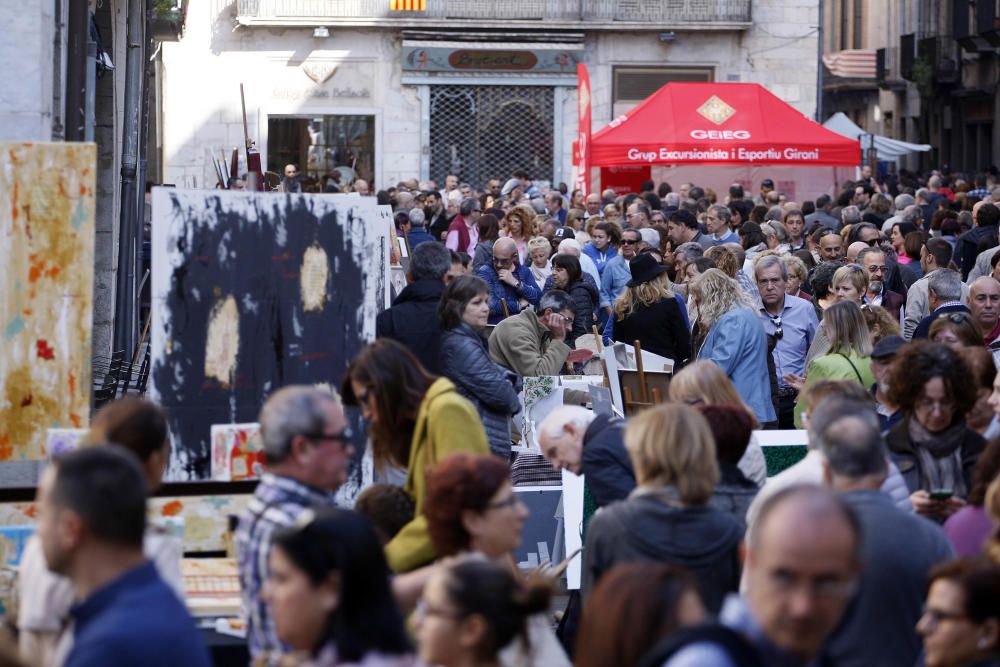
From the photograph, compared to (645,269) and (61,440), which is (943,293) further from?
(61,440)

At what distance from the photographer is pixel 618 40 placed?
3008cm

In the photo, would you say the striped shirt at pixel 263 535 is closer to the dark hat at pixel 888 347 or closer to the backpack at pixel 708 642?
the backpack at pixel 708 642

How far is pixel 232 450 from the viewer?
615 centimetres

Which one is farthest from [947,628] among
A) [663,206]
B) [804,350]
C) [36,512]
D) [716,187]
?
[716,187]

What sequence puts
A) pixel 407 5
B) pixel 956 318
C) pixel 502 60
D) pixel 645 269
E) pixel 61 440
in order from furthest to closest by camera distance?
pixel 502 60 < pixel 407 5 < pixel 645 269 < pixel 956 318 < pixel 61 440

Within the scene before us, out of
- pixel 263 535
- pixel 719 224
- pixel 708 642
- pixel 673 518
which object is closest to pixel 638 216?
pixel 719 224

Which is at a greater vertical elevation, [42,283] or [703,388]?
[42,283]

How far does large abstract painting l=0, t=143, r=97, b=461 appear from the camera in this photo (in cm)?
607

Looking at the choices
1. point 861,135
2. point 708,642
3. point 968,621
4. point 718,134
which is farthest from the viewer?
point 861,135

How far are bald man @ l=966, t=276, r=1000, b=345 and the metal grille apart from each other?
2170 cm

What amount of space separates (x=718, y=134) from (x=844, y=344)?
1026 cm

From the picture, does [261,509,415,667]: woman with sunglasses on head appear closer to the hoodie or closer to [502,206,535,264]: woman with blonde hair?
the hoodie

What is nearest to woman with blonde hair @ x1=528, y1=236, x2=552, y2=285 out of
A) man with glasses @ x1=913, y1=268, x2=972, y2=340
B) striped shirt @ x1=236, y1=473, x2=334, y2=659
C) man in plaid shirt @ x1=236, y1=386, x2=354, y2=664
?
man with glasses @ x1=913, y1=268, x2=972, y2=340

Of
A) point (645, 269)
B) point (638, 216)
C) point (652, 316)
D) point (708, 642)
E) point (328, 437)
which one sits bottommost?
point (708, 642)
